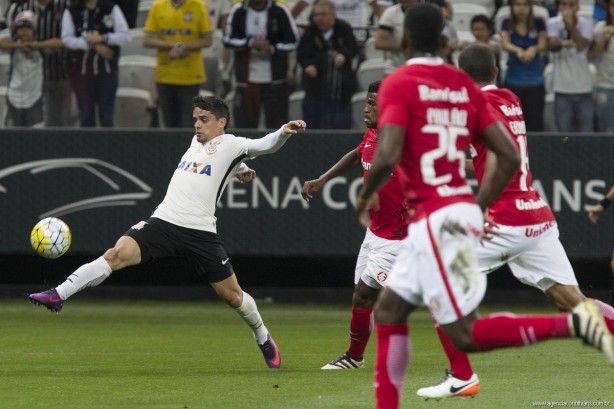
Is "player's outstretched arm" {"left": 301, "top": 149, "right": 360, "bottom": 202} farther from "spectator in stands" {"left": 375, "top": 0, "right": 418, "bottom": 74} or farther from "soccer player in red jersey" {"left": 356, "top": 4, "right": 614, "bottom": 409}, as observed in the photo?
"spectator in stands" {"left": 375, "top": 0, "right": 418, "bottom": 74}

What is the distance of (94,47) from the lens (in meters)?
14.0

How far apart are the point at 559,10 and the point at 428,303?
914 centimetres

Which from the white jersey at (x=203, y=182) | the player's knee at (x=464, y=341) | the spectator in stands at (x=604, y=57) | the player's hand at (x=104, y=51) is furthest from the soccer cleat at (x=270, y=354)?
the spectator in stands at (x=604, y=57)

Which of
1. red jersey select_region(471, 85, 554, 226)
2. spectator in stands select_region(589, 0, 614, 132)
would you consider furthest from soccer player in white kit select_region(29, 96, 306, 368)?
spectator in stands select_region(589, 0, 614, 132)

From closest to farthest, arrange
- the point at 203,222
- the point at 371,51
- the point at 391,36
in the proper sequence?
the point at 203,222 → the point at 391,36 → the point at 371,51

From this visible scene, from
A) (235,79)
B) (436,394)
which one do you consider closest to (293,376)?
(436,394)

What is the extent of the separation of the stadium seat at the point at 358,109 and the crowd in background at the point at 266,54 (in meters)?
0.06

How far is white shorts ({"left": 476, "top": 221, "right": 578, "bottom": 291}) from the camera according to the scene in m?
8.04

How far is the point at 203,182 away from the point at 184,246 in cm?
54

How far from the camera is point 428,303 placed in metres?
5.91

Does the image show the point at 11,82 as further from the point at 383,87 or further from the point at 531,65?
the point at 383,87

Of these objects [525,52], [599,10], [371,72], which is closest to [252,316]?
[371,72]

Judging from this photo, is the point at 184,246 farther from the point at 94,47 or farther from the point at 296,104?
the point at 94,47

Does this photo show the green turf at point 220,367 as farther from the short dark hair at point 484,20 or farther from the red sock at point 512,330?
the short dark hair at point 484,20
